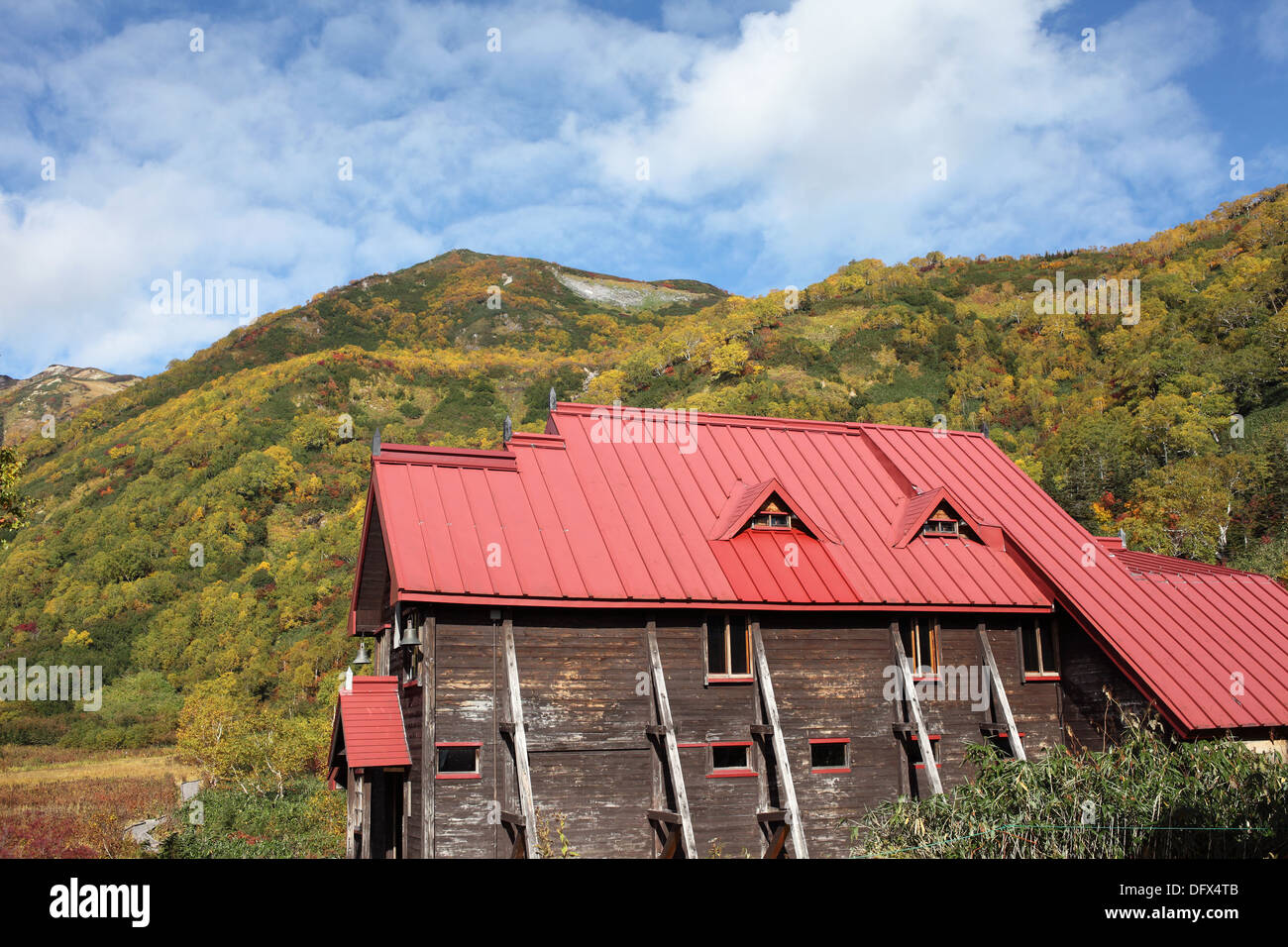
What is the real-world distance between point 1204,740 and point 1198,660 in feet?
8.03

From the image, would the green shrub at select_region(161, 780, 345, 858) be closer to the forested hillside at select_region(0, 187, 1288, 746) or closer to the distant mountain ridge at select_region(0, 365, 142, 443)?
the forested hillside at select_region(0, 187, 1288, 746)

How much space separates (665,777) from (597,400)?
65.2m

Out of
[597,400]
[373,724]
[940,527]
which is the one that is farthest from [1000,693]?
[597,400]

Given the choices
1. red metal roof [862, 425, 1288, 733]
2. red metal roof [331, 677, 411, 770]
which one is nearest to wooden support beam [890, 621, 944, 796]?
red metal roof [862, 425, 1288, 733]

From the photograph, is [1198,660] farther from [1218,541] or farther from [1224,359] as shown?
[1224,359]

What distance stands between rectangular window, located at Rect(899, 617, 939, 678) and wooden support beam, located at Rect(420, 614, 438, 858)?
9.10 metres

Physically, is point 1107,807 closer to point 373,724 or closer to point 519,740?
point 519,740

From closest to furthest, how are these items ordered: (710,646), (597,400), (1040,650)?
(710,646) → (1040,650) → (597,400)

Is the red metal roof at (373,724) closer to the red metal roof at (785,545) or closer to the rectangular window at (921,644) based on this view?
the red metal roof at (785,545)

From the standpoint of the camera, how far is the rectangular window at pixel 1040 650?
20.5 metres

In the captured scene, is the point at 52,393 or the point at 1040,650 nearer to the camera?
the point at 1040,650

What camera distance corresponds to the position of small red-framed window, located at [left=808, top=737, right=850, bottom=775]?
18141 mm

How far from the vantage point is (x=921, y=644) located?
64.6 ft
